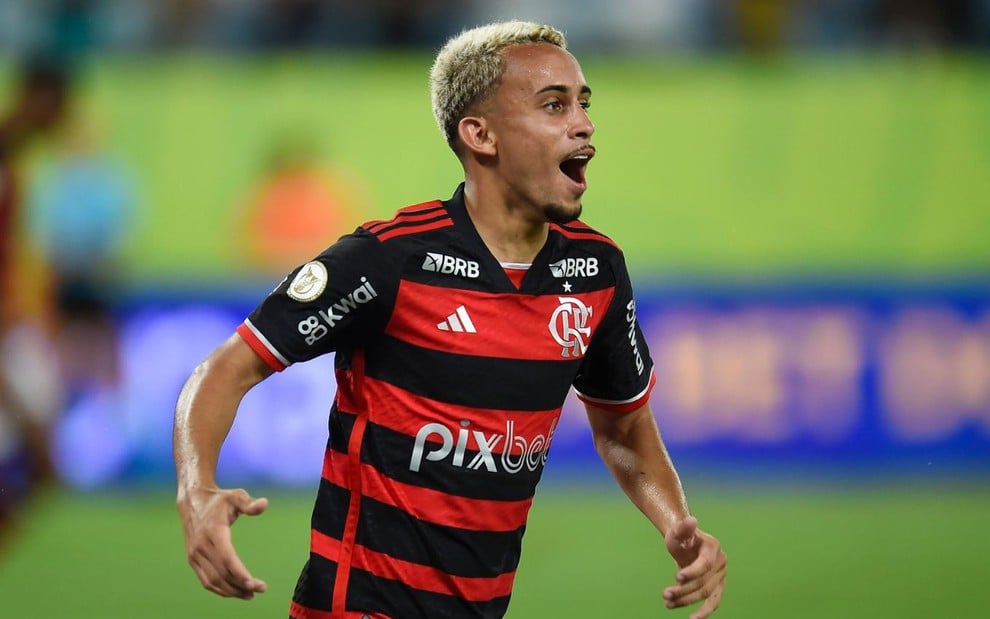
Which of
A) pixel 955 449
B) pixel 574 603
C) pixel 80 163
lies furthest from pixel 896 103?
pixel 80 163

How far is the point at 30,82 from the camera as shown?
27.9 feet

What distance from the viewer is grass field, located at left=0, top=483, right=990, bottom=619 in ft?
22.7

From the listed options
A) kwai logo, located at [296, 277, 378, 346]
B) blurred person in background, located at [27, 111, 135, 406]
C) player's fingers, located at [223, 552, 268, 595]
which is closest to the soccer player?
kwai logo, located at [296, 277, 378, 346]

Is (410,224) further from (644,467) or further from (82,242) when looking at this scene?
(82,242)

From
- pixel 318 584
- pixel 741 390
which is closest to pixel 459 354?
pixel 318 584

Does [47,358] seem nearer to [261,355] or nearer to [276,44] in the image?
[276,44]

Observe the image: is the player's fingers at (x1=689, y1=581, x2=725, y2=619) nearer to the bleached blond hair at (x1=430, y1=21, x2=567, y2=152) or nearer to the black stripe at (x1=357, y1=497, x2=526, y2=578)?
the black stripe at (x1=357, y1=497, x2=526, y2=578)

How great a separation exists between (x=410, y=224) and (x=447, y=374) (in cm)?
40

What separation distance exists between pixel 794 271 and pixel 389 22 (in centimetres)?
307

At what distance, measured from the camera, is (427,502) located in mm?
3377

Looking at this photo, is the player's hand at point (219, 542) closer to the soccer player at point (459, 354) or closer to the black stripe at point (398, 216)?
the soccer player at point (459, 354)

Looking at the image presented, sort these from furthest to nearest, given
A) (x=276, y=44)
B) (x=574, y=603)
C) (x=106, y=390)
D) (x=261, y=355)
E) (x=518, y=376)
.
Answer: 1. (x=276, y=44)
2. (x=106, y=390)
3. (x=574, y=603)
4. (x=518, y=376)
5. (x=261, y=355)

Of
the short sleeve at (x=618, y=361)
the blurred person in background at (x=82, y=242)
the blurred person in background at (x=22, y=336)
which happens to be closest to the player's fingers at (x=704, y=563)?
the short sleeve at (x=618, y=361)

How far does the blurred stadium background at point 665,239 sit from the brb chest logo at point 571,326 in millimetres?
4690
